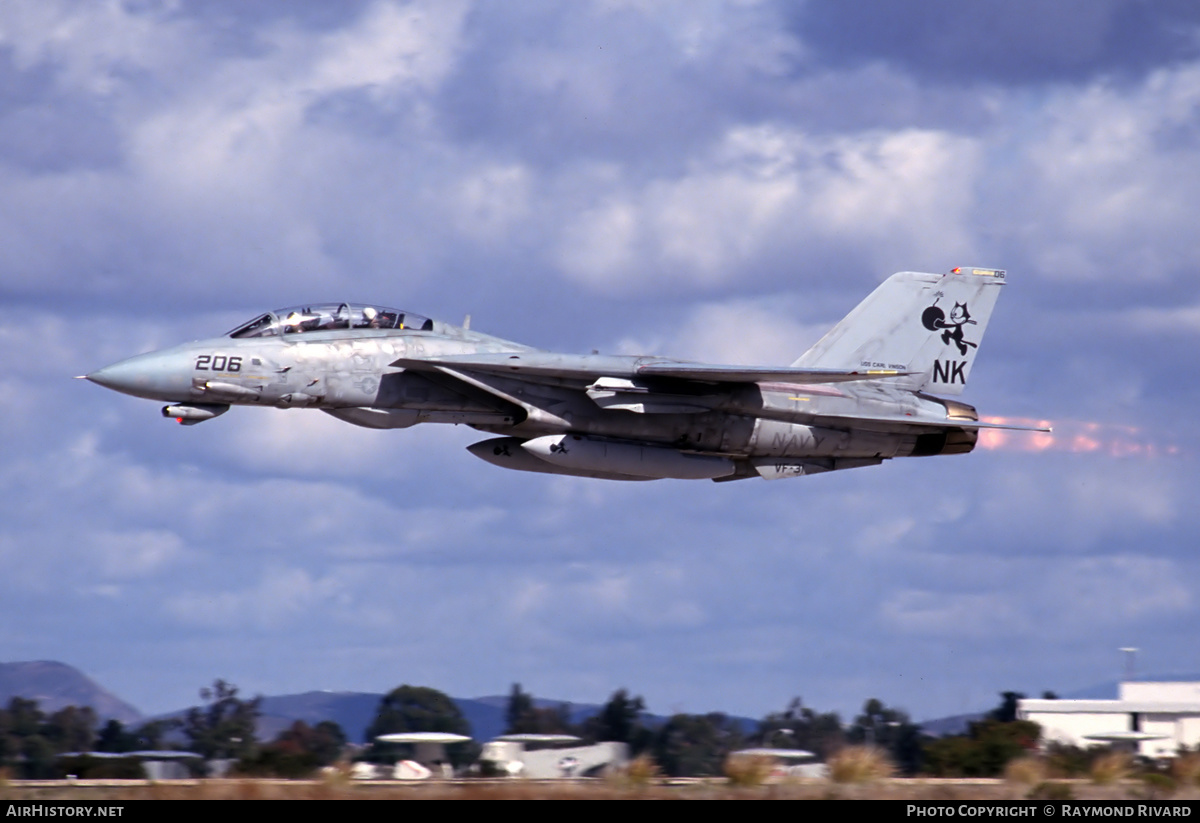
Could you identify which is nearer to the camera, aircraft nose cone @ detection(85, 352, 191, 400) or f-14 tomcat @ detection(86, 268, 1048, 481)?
aircraft nose cone @ detection(85, 352, 191, 400)

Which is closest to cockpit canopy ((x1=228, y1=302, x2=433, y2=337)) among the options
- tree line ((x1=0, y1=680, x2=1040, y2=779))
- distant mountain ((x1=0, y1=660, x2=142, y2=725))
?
tree line ((x1=0, y1=680, x2=1040, y2=779))

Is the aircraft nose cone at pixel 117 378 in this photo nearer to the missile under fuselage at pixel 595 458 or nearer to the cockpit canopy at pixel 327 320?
the cockpit canopy at pixel 327 320

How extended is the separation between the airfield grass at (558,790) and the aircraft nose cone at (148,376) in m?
6.22

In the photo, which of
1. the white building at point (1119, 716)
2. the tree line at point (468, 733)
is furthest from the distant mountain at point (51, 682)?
the white building at point (1119, 716)

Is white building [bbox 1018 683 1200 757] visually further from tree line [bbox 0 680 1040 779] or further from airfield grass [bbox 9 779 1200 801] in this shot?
airfield grass [bbox 9 779 1200 801]

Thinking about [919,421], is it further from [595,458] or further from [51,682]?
[51,682]

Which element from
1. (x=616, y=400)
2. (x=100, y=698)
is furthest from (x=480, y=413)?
(x=100, y=698)

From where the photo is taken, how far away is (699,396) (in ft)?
84.9

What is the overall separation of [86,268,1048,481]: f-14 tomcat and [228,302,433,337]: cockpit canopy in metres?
0.02

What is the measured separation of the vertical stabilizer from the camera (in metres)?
29.6

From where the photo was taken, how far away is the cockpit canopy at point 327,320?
23969mm

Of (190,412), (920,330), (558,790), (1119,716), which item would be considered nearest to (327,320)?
(190,412)

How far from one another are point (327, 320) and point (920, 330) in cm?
1272
